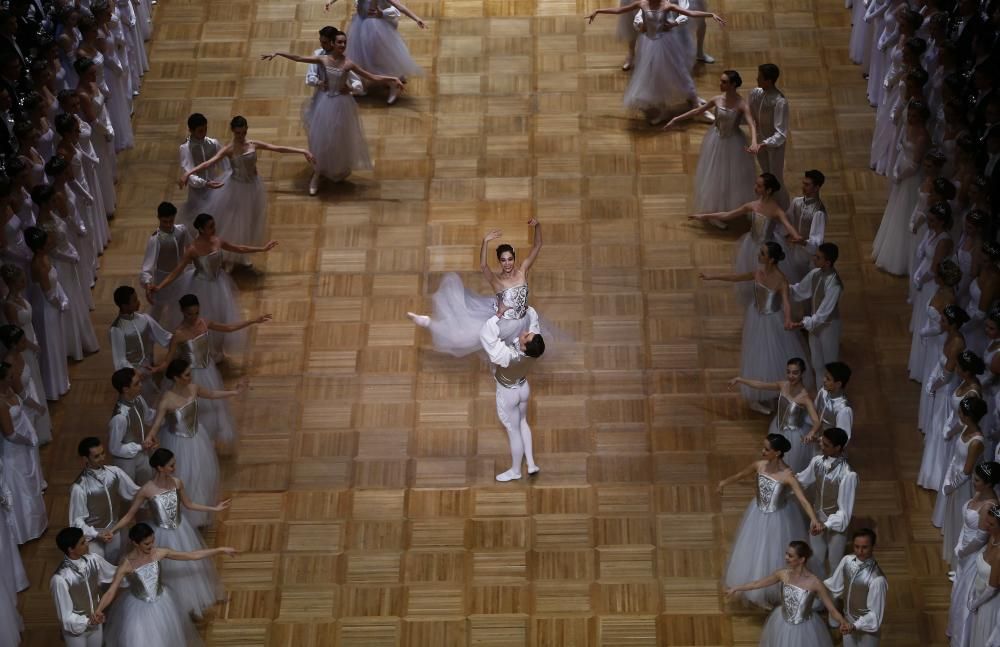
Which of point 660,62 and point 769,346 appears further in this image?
point 660,62

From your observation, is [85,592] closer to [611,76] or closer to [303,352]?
[303,352]

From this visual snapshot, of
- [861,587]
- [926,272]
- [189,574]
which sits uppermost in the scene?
[926,272]

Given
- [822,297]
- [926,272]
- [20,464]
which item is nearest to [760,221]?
[822,297]

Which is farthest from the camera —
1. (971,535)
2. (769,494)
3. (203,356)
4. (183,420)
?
(203,356)

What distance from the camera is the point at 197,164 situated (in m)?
10.6

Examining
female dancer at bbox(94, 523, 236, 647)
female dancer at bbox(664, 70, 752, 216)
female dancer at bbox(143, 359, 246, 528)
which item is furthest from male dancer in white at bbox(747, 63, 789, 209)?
female dancer at bbox(94, 523, 236, 647)

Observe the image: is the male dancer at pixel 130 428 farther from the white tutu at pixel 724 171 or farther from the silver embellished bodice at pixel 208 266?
the white tutu at pixel 724 171

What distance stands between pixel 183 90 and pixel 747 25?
159 inches

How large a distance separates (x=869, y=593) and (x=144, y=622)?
3.27 meters

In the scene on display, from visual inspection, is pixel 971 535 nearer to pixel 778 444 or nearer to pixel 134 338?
pixel 778 444

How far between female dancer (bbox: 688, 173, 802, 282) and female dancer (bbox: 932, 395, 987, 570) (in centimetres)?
174

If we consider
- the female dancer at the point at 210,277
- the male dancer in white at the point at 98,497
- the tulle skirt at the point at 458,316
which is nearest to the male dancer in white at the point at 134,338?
the female dancer at the point at 210,277

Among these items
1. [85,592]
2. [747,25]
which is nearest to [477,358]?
[85,592]

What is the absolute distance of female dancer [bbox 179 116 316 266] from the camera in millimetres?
10438
